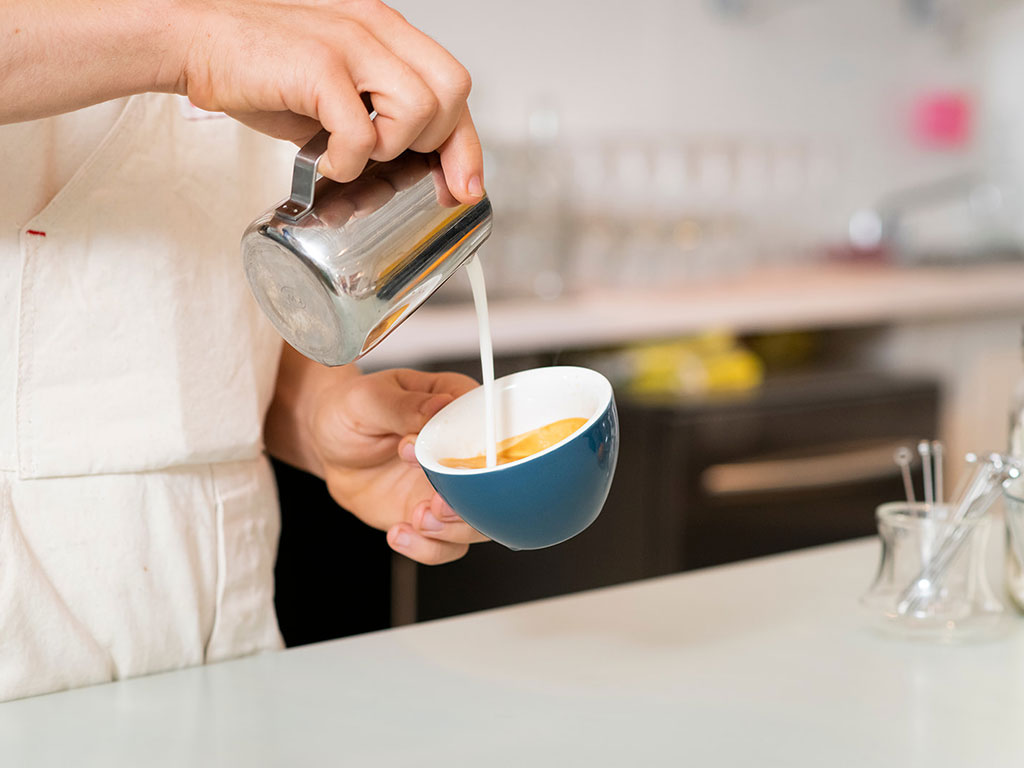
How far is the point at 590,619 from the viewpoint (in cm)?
89

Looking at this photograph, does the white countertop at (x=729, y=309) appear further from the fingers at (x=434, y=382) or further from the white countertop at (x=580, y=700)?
the white countertop at (x=580, y=700)

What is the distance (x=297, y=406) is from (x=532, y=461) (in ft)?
1.39

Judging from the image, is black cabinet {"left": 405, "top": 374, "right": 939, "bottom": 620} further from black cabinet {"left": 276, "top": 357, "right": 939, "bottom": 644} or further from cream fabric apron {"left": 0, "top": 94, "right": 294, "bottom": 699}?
cream fabric apron {"left": 0, "top": 94, "right": 294, "bottom": 699}

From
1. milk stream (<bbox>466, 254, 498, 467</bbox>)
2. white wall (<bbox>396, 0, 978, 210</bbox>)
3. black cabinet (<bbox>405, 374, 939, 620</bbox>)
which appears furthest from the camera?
white wall (<bbox>396, 0, 978, 210</bbox>)

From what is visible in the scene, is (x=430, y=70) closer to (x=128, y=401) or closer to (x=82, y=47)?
(x=82, y=47)

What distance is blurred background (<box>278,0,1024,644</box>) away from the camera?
218cm

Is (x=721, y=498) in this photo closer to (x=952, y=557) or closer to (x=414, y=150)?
(x=952, y=557)

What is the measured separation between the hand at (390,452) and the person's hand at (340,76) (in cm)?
25

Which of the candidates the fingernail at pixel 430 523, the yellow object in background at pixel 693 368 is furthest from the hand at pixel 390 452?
the yellow object in background at pixel 693 368

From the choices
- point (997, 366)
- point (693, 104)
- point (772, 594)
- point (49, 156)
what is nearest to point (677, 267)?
point (693, 104)

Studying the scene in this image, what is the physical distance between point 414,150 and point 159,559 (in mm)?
420

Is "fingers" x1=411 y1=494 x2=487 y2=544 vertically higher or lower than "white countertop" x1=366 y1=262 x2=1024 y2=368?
lower

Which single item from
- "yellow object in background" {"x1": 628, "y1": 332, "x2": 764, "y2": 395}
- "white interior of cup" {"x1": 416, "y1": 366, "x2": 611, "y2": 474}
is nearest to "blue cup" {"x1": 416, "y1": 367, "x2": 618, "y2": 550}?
"white interior of cup" {"x1": 416, "y1": 366, "x2": 611, "y2": 474}

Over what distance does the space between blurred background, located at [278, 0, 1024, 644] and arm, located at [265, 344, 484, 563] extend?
69cm
